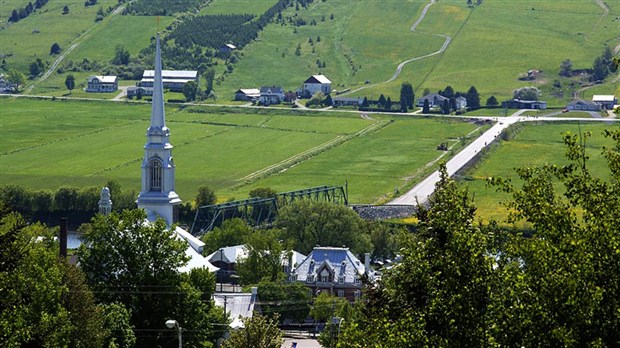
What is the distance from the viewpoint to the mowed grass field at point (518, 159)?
156 m

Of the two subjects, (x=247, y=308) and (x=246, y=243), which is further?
(x=246, y=243)

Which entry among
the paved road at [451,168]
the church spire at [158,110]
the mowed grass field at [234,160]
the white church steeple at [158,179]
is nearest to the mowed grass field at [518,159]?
the paved road at [451,168]

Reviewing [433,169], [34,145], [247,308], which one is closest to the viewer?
[247,308]

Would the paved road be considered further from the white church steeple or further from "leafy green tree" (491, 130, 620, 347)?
"leafy green tree" (491, 130, 620, 347)

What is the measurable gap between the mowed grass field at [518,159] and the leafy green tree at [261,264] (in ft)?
149

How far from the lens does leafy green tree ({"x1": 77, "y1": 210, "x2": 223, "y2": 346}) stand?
2776 inches

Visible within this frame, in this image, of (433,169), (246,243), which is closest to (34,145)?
A: (433,169)

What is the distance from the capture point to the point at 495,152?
18288 centimetres

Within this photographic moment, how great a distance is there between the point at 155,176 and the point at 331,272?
12982mm

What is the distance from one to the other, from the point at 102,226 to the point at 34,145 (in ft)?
394

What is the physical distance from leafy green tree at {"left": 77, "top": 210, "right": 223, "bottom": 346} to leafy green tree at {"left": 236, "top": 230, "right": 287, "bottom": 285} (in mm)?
24803

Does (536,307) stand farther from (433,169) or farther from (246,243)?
(433,169)

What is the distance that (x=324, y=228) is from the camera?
12050cm

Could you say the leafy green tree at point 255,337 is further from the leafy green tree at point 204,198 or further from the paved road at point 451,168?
the leafy green tree at point 204,198
